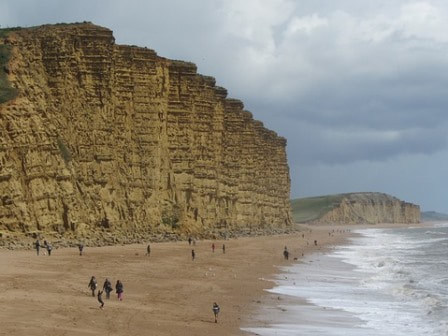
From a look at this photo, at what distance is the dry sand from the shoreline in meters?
0.02

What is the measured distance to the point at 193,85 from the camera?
56906 mm

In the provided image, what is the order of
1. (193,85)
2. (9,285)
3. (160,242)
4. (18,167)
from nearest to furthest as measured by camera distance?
(9,285) < (18,167) < (160,242) < (193,85)

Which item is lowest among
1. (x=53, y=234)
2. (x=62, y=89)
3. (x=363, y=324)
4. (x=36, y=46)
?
(x=363, y=324)

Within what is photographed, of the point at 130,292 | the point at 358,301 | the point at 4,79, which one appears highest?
the point at 4,79

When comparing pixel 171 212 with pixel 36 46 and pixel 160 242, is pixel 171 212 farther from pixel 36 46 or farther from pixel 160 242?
pixel 36 46

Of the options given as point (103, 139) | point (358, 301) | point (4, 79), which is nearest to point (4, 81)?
point (4, 79)

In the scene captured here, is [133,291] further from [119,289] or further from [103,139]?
[103,139]

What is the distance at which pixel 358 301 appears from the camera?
23844 millimetres

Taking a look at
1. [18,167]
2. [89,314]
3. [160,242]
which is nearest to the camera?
[89,314]

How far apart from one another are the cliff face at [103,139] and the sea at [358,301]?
14.2m

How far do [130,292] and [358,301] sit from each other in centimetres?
819

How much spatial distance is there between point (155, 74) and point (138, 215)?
1167 cm

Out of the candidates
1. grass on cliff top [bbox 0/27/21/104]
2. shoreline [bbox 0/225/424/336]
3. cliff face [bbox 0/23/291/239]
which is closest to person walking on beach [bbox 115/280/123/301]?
shoreline [bbox 0/225/424/336]

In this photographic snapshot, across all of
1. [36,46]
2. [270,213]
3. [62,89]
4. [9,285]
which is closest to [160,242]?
[62,89]
